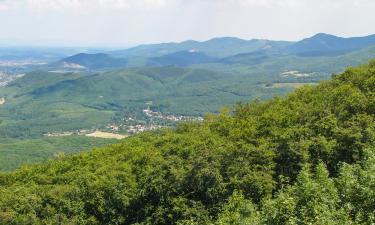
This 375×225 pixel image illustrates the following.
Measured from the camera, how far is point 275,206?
23703 millimetres

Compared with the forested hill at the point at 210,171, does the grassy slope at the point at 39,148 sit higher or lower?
lower

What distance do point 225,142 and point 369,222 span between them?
2249 centimetres

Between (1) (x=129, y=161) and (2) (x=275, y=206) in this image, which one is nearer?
(2) (x=275, y=206)

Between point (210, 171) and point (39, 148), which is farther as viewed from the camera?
point (39, 148)

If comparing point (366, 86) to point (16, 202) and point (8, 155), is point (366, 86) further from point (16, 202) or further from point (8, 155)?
point (8, 155)

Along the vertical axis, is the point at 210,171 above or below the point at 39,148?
above

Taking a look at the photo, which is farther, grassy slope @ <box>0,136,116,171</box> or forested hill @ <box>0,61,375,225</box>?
grassy slope @ <box>0,136,116,171</box>

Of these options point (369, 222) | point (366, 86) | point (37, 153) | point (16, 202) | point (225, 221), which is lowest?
point (37, 153)

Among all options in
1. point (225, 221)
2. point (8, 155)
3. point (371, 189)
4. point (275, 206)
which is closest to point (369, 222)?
point (371, 189)

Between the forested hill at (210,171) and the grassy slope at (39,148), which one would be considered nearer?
the forested hill at (210,171)

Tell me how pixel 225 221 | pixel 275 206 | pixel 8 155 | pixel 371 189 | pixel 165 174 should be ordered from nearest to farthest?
1. pixel 371 189
2. pixel 275 206
3. pixel 225 221
4. pixel 165 174
5. pixel 8 155

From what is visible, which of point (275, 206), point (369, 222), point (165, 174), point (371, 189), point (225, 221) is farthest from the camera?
point (165, 174)

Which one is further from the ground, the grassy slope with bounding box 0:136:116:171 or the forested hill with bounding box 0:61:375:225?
the forested hill with bounding box 0:61:375:225

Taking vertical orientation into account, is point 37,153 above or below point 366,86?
below
